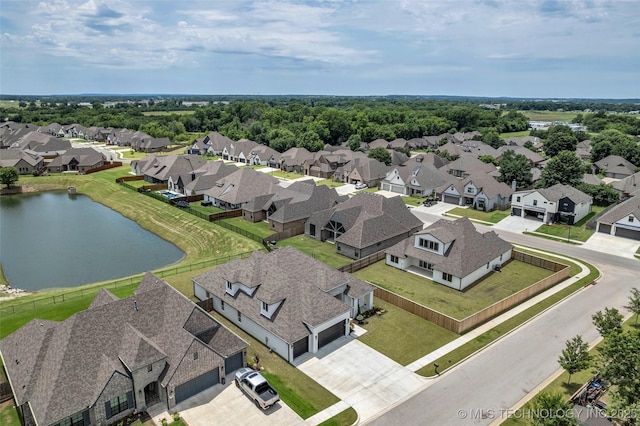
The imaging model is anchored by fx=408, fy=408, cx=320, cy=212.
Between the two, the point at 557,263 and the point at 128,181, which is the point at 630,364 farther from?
the point at 128,181

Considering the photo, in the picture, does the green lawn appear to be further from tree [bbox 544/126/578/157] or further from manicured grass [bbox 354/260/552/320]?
tree [bbox 544/126/578/157]

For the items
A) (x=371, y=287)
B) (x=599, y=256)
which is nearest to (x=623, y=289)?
(x=599, y=256)

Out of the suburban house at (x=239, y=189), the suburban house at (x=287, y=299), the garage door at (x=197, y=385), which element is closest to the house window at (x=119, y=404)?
the garage door at (x=197, y=385)

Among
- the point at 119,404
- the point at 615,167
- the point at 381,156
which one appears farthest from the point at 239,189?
the point at 615,167

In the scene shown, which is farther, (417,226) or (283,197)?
(283,197)

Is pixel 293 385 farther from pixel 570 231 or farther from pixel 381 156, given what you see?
pixel 381 156

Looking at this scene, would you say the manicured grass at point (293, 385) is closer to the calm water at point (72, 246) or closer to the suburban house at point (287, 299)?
the suburban house at point (287, 299)
